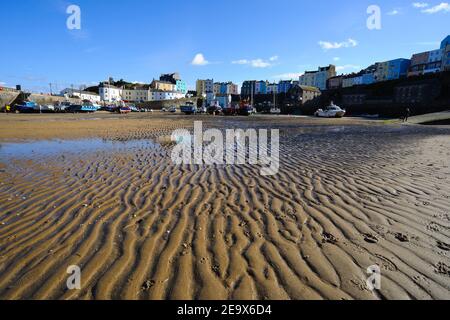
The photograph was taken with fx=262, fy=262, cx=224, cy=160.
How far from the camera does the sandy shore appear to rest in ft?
9.00

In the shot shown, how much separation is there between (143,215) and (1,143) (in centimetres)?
1215

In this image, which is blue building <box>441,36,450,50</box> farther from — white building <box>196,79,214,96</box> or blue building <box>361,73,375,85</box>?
white building <box>196,79,214,96</box>

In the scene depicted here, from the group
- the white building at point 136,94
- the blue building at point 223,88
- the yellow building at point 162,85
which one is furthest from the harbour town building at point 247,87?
the white building at point 136,94

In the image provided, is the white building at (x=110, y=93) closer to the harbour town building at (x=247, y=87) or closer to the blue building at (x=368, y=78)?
the harbour town building at (x=247, y=87)

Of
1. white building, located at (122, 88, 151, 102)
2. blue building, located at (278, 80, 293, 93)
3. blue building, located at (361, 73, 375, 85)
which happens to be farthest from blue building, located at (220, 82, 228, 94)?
blue building, located at (361, 73, 375, 85)

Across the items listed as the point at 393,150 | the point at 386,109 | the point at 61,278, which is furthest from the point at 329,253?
the point at 386,109

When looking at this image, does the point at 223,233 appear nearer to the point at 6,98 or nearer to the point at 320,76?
the point at 6,98

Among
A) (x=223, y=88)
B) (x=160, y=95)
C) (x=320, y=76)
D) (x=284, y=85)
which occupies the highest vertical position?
(x=320, y=76)

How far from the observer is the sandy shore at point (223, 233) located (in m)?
2.74

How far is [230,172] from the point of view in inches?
292

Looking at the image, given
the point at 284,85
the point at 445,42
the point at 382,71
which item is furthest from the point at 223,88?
the point at 445,42

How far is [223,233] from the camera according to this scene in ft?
12.7
